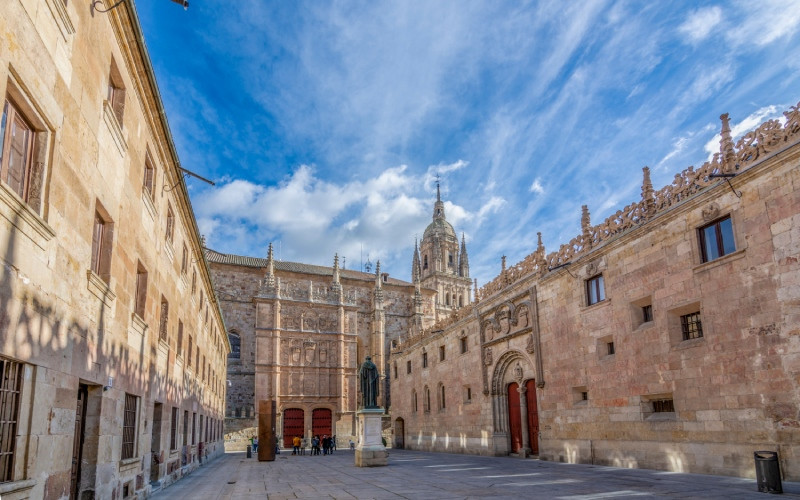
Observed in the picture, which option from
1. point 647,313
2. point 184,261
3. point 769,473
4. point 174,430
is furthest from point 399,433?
point 769,473

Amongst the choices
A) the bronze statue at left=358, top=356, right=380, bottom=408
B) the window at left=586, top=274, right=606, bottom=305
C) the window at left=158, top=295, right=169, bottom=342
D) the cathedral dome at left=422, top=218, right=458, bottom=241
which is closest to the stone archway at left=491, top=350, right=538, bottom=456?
the window at left=586, top=274, right=606, bottom=305

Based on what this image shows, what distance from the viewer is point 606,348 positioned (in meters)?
17.4

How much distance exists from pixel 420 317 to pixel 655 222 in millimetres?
46171

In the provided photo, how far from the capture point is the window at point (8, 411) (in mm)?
5461

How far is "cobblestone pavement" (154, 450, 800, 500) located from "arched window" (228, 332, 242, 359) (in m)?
33.5

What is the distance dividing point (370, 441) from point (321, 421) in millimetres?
30921

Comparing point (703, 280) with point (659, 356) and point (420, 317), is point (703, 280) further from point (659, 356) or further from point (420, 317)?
point (420, 317)

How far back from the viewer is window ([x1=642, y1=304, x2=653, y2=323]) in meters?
15.8

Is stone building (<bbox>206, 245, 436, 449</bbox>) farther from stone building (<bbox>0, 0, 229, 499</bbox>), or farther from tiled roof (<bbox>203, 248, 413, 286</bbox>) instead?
stone building (<bbox>0, 0, 229, 499</bbox>)

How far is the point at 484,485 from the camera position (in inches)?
505

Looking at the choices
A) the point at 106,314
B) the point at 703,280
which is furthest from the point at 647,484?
the point at 106,314

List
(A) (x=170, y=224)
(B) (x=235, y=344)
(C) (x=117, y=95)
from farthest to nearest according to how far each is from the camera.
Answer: (B) (x=235, y=344) < (A) (x=170, y=224) < (C) (x=117, y=95)

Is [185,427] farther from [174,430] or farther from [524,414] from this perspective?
[524,414]

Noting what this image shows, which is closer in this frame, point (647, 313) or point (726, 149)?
point (726, 149)
